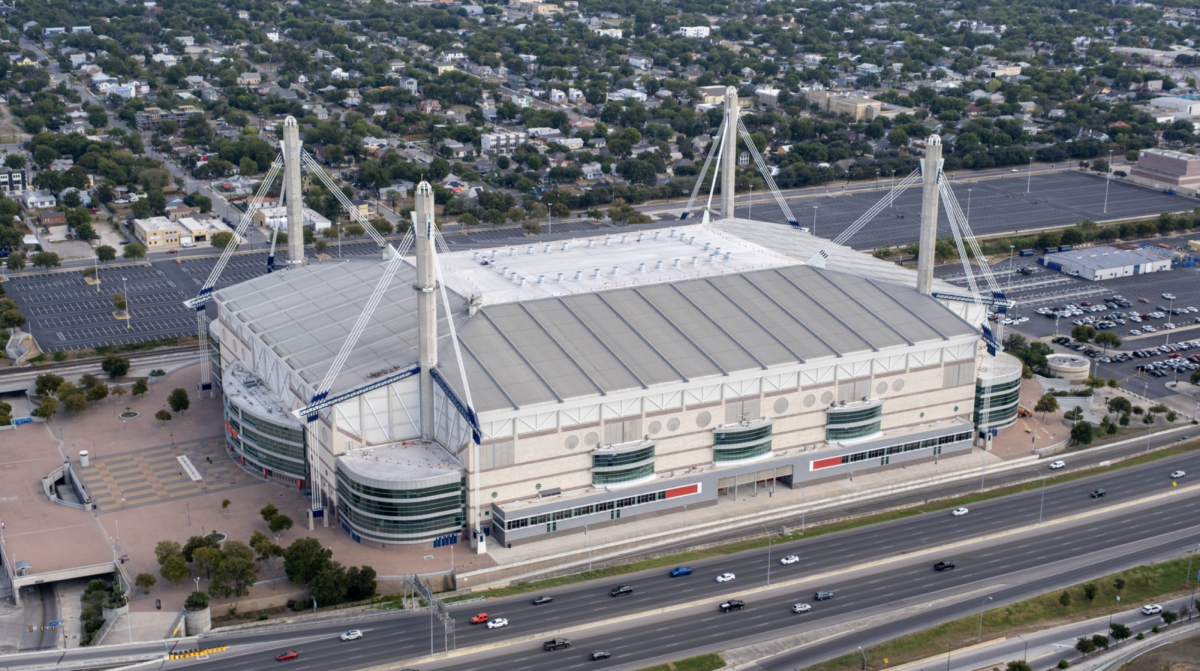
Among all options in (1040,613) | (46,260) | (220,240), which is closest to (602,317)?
(1040,613)

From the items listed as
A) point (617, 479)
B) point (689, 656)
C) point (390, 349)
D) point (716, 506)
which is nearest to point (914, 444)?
point (716, 506)

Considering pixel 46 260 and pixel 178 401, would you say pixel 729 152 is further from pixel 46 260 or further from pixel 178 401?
pixel 46 260

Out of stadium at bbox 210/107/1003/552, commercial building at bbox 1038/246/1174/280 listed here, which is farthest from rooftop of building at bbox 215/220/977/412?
commercial building at bbox 1038/246/1174/280

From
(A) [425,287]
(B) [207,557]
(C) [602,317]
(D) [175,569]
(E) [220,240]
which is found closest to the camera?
(D) [175,569]

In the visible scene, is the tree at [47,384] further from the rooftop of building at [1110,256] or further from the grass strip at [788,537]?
→ the rooftop of building at [1110,256]

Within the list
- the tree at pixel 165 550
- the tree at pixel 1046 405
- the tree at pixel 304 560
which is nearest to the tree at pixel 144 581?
the tree at pixel 165 550

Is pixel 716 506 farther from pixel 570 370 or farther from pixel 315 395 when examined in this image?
pixel 315 395

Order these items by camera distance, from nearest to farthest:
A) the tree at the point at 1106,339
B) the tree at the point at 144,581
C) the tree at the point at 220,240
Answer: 1. the tree at the point at 144,581
2. the tree at the point at 1106,339
3. the tree at the point at 220,240
